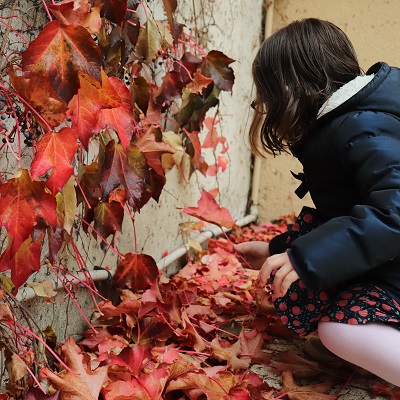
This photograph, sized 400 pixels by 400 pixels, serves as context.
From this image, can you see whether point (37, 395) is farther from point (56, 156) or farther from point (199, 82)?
point (199, 82)

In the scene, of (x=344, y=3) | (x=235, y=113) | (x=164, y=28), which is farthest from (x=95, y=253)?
(x=344, y=3)

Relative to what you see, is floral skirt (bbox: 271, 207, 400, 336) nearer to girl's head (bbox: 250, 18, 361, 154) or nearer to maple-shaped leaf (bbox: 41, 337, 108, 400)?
girl's head (bbox: 250, 18, 361, 154)

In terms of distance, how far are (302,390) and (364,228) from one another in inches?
16.2

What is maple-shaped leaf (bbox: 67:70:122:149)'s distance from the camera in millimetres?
949

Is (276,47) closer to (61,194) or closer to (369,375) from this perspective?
(61,194)

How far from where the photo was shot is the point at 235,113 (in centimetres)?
254

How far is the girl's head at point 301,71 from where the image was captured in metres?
1.32

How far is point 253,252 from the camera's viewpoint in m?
1.61

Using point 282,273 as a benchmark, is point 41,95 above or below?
above

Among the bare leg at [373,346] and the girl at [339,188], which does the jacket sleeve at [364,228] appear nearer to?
the girl at [339,188]

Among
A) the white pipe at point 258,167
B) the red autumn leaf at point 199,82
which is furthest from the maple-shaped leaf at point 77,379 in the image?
the white pipe at point 258,167

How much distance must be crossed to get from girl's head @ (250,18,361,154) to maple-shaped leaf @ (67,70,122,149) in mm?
491

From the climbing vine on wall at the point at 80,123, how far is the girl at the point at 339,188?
26cm

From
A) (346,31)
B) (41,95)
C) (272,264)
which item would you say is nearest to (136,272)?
(272,264)
